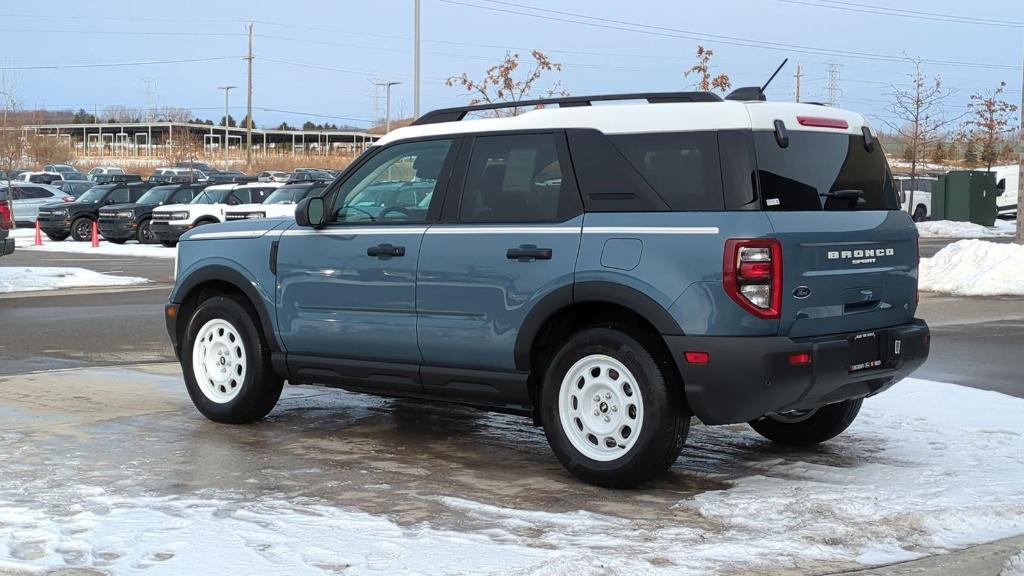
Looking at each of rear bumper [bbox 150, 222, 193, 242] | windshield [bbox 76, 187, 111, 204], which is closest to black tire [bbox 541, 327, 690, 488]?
rear bumper [bbox 150, 222, 193, 242]

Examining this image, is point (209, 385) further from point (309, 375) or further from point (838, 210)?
point (838, 210)

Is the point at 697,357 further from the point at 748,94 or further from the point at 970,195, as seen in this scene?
the point at 970,195

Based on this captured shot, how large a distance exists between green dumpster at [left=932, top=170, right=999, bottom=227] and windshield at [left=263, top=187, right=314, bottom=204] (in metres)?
28.6

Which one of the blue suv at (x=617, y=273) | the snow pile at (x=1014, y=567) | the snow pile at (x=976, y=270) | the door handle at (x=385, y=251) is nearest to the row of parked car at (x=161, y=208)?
the snow pile at (x=976, y=270)

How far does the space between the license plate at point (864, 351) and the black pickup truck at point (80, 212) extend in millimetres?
30878

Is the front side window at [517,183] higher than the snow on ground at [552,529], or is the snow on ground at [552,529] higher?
the front side window at [517,183]

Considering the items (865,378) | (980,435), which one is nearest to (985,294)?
(980,435)

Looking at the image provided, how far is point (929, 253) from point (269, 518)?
27.1m

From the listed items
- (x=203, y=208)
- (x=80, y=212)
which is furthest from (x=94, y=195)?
(x=203, y=208)

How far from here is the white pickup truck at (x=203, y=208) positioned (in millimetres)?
30484

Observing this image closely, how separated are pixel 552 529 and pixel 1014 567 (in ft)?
6.22

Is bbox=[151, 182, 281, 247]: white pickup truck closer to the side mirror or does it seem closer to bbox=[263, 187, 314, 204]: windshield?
bbox=[263, 187, 314, 204]: windshield

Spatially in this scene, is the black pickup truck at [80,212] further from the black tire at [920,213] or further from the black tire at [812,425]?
the black tire at [812,425]

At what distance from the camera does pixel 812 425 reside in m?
7.55
